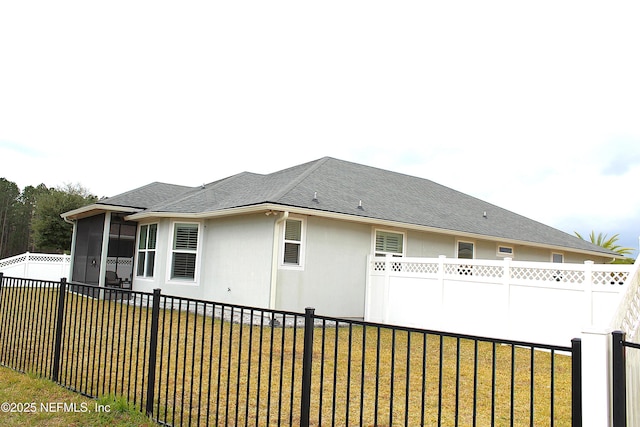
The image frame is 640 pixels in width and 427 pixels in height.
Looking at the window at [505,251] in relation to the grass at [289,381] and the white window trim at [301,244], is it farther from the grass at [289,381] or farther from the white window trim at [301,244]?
the white window trim at [301,244]

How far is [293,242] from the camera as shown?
11305 mm

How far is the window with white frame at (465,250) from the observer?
14.8m

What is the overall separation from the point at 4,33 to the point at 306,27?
6.94 m

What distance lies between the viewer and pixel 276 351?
7809 millimetres

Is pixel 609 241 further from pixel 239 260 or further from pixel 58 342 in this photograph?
pixel 58 342

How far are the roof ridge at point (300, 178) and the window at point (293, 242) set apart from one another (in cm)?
71

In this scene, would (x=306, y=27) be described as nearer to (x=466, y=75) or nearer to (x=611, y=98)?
(x=466, y=75)

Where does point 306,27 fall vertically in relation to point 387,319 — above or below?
above

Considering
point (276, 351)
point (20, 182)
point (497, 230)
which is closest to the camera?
point (276, 351)

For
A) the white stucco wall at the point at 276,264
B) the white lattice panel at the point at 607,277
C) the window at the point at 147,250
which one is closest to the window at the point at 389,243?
the white stucco wall at the point at 276,264

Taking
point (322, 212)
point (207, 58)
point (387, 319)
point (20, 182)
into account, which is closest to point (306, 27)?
point (207, 58)

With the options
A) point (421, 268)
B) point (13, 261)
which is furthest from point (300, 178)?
point (13, 261)

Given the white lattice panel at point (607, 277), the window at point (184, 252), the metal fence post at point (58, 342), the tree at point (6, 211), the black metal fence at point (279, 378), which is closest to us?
the black metal fence at point (279, 378)

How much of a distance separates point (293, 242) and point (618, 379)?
30.5 feet
